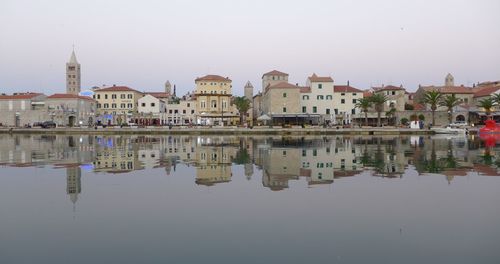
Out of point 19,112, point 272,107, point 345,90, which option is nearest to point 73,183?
point 272,107

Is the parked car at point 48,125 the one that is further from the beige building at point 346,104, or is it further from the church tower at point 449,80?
the church tower at point 449,80

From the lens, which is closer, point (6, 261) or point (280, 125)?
point (6, 261)

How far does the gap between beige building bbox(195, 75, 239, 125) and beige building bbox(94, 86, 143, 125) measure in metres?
13.5

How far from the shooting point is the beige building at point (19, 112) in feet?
242

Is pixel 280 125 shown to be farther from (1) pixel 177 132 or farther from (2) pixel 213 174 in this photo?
(2) pixel 213 174

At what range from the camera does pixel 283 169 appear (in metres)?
20.2

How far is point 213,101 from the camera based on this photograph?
78812 millimetres

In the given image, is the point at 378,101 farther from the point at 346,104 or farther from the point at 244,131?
the point at 244,131

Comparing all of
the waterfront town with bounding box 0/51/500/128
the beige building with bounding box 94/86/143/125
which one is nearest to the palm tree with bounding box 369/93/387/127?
the waterfront town with bounding box 0/51/500/128

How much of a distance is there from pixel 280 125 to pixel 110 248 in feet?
205

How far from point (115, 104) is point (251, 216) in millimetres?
76712

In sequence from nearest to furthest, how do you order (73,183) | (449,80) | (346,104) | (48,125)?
(73,183)
(48,125)
(346,104)
(449,80)

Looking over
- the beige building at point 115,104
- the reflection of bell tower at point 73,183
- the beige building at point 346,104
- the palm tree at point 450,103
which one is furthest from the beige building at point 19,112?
the palm tree at point 450,103

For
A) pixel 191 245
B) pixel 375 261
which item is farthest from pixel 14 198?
pixel 375 261
